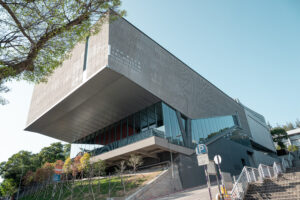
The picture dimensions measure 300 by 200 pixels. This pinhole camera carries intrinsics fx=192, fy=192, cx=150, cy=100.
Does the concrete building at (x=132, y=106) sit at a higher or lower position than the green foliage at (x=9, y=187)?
higher

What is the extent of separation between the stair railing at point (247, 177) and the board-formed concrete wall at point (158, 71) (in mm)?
11745

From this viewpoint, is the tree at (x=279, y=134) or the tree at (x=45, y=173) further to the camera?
the tree at (x=279, y=134)

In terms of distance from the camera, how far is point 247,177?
10.8 metres

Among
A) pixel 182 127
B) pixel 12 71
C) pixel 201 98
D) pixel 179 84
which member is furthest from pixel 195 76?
pixel 12 71

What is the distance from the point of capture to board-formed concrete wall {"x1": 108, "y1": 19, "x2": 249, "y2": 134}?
18.8 meters

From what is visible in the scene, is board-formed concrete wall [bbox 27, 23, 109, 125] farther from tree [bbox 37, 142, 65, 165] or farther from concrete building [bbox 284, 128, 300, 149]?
concrete building [bbox 284, 128, 300, 149]

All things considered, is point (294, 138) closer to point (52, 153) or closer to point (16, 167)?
point (52, 153)

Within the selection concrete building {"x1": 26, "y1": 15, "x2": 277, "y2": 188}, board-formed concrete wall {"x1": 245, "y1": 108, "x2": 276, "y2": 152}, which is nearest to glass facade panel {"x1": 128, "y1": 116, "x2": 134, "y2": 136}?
concrete building {"x1": 26, "y1": 15, "x2": 277, "y2": 188}

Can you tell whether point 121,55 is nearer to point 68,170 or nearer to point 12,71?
point 12,71

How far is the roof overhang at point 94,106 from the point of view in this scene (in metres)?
18.8

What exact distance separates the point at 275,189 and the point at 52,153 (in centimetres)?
4108

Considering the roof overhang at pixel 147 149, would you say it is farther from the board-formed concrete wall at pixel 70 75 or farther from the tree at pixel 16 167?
the tree at pixel 16 167

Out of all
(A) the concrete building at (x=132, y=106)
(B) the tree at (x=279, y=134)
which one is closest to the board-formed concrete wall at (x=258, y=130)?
(B) the tree at (x=279, y=134)

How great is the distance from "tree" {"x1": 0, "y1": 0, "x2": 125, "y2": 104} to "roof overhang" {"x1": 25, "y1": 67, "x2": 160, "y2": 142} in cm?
738
